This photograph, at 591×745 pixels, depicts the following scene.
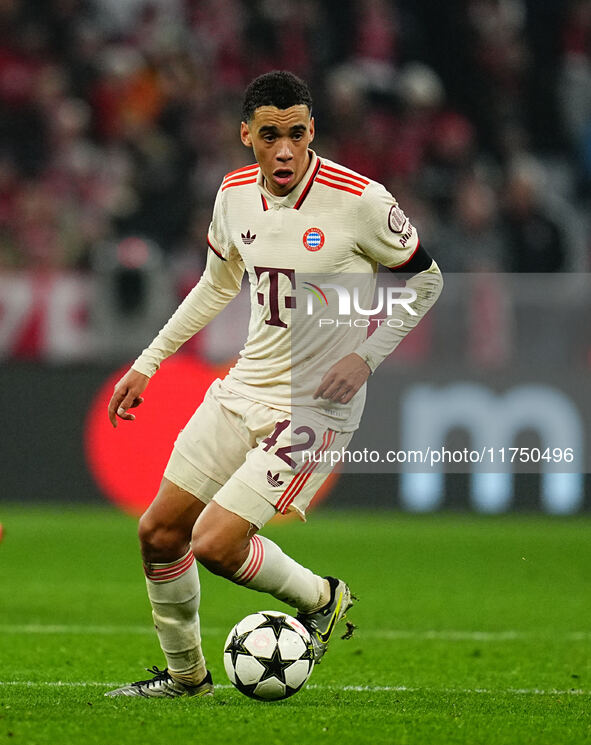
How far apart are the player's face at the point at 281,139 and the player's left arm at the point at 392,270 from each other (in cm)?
28

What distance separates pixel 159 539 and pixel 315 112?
8190 millimetres

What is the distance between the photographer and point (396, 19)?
46.6 ft

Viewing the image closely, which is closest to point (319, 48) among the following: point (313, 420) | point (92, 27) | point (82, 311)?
point (92, 27)

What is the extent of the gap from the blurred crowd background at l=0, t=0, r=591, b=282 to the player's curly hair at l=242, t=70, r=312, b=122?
631 cm

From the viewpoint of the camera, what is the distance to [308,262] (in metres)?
4.99

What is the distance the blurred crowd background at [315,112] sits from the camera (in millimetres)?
12258

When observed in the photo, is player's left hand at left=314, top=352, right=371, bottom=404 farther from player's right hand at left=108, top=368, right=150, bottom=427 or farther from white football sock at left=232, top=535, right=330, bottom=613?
player's right hand at left=108, top=368, right=150, bottom=427

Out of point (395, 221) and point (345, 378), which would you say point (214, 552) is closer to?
point (345, 378)

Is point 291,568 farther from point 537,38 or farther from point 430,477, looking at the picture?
point 537,38

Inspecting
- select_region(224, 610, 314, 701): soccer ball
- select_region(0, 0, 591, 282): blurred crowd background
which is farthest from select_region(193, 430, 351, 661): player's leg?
select_region(0, 0, 591, 282): blurred crowd background

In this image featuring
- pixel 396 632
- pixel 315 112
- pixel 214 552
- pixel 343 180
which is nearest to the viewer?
pixel 214 552

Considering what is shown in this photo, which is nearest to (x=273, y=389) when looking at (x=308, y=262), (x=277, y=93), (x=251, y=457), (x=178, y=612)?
(x=251, y=457)

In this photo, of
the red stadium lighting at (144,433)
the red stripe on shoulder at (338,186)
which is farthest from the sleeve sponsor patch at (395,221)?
the red stadium lighting at (144,433)

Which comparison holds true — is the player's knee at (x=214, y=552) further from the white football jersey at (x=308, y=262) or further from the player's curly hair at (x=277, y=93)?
the player's curly hair at (x=277, y=93)
